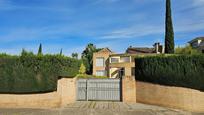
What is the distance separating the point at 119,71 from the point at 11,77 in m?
30.7

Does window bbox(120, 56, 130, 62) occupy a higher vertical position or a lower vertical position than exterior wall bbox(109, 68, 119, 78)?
higher

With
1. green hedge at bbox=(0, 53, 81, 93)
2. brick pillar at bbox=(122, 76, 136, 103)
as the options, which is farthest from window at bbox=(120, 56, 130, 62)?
green hedge at bbox=(0, 53, 81, 93)

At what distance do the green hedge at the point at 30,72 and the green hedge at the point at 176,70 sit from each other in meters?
5.53

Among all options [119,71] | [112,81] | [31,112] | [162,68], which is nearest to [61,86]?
[31,112]

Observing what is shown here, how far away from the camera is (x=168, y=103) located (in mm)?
15664

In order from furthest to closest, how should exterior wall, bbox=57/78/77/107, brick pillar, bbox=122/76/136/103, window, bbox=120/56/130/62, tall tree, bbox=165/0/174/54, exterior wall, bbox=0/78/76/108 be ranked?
window, bbox=120/56/130/62
tall tree, bbox=165/0/174/54
brick pillar, bbox=122/76/136/103
exterior wall, bbox=57/78/77/107
exterior wall, bbox=0/78/76/108

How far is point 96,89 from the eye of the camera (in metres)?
18.9

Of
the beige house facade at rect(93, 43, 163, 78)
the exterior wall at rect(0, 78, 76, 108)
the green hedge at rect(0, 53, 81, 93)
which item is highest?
the beige house facade at rect(93, 43, 163, 78)

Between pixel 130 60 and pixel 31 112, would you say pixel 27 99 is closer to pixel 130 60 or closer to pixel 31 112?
pixel 31 112

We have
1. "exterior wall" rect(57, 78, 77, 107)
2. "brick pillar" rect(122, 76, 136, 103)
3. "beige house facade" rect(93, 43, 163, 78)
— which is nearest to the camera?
"exterior wall" rect(57, 78, 77, 107)

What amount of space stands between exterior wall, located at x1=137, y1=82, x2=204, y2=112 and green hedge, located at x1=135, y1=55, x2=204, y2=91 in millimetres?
319

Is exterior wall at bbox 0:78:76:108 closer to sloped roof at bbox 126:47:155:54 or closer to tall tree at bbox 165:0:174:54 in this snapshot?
tall tree at bbox 165:0:174:54

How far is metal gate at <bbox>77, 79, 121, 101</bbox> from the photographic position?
737 inches

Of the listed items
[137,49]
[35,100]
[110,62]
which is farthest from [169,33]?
[137,49]
